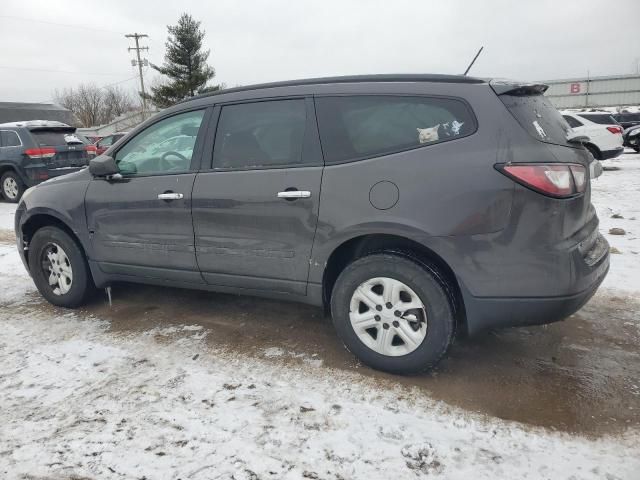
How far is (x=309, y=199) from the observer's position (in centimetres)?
296

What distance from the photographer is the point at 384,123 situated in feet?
9.41

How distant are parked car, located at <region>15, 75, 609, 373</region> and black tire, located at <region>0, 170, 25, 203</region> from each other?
8.46 meters

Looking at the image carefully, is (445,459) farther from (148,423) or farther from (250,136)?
(250,136)

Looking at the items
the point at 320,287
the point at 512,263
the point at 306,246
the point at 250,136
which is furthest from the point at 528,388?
the point at 250,136

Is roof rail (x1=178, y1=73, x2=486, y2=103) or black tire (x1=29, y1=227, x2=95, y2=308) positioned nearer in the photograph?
roof rail (x1=178, y1=73, x2=486, y2=103)

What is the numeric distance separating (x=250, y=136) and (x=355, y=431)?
78.3 inches

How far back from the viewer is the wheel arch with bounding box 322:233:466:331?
2.76 m

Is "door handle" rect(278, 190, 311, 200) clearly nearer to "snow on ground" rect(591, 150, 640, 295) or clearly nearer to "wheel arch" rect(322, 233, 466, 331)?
"wheel arch" rect(322, 233, 466, 331)

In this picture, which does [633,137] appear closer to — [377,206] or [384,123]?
[384,123]

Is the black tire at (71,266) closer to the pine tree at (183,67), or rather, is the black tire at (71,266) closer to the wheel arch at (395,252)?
the wheel arch at (395,252)

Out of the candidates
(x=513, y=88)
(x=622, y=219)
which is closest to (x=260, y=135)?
(x=513, y=88)

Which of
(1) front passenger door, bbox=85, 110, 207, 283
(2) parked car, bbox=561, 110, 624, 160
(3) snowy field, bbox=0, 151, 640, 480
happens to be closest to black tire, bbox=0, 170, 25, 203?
(1) front passenger door, bbox=85, 110, 207, 283

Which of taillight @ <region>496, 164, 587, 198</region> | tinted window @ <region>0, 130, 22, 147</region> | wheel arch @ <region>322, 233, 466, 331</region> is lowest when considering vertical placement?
wheel arch @ <region>322, 233, 466, 331</region>

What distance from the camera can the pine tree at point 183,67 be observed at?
1419 inches
